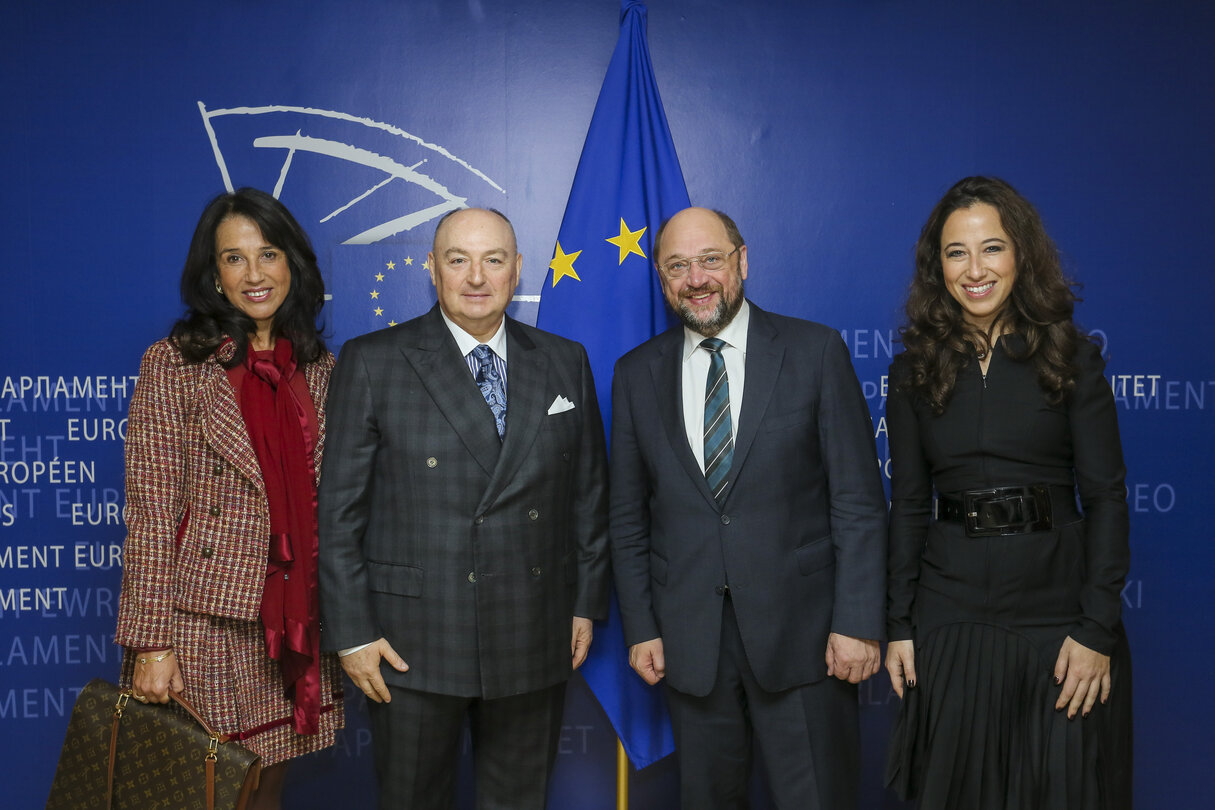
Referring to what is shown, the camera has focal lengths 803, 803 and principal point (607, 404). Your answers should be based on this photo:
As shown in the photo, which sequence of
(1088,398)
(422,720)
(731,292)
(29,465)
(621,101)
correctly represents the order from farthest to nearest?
1. (29,465)
2. (621,101)
3. (731,292)
4. (422,720)
5. (1088,398)

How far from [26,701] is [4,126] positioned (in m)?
2.12

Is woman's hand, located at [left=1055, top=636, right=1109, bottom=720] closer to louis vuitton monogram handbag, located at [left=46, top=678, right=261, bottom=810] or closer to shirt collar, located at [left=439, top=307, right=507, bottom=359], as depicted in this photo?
shirt collar, located at [left=439, top=307, right=507, bottom=359]

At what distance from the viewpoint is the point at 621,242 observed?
2703 mm

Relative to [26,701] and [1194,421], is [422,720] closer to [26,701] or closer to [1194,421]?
[26,701]

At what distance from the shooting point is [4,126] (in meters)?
2.93

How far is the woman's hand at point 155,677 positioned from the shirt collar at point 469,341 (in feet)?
3.54

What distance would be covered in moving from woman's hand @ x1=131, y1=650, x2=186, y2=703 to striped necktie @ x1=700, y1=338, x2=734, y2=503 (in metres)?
1.46

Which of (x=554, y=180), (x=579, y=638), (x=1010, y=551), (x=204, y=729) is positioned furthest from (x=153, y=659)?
(x=1010, y=551)

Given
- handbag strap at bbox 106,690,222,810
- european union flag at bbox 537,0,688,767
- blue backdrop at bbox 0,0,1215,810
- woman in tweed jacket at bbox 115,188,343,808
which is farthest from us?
blue backdrop at bbox 0,0,1215,810

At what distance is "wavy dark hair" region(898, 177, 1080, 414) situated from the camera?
1908mm

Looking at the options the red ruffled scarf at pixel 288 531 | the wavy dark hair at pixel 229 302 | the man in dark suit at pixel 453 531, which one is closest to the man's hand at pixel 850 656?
the man in dark suit at pixel 453 531

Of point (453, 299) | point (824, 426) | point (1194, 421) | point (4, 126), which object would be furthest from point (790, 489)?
point (4, 126)

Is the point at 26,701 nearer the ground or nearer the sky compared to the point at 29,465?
nearer the ground

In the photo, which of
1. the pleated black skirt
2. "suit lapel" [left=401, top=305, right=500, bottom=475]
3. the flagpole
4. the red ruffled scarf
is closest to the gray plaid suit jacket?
"suit lapel" [left=401, top=305, right=500, bottom=475]
